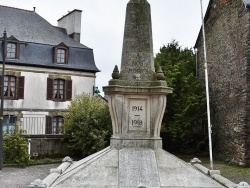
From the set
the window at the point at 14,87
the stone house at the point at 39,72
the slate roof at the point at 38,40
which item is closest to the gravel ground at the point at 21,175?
the stone house at the point at 39,72

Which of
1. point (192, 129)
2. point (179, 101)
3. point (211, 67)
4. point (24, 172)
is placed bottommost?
point (24, 172)

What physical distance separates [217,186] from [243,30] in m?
11.0

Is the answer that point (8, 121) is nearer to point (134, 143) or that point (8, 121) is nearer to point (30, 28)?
point (30, 28)

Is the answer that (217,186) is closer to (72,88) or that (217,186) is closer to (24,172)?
(24,172)

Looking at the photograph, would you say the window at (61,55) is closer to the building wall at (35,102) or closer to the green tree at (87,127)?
the building wall at (35,102)

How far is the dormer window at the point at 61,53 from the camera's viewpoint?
25.8m

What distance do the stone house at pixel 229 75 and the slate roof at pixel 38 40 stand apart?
8.62m

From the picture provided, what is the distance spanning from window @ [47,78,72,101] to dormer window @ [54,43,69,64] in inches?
53.3

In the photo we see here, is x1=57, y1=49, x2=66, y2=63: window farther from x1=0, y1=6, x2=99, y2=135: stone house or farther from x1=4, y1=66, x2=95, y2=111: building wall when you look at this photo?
x1=4, y1=66, x2=95, y2=111: building wall

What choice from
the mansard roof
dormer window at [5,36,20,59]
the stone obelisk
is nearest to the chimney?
the mansard roof

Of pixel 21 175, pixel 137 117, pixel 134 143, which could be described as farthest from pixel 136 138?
pixel 21 175

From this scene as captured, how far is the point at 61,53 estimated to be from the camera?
2597cm

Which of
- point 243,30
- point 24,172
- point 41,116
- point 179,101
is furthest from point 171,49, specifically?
point 24,172

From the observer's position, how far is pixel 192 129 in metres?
21.3
